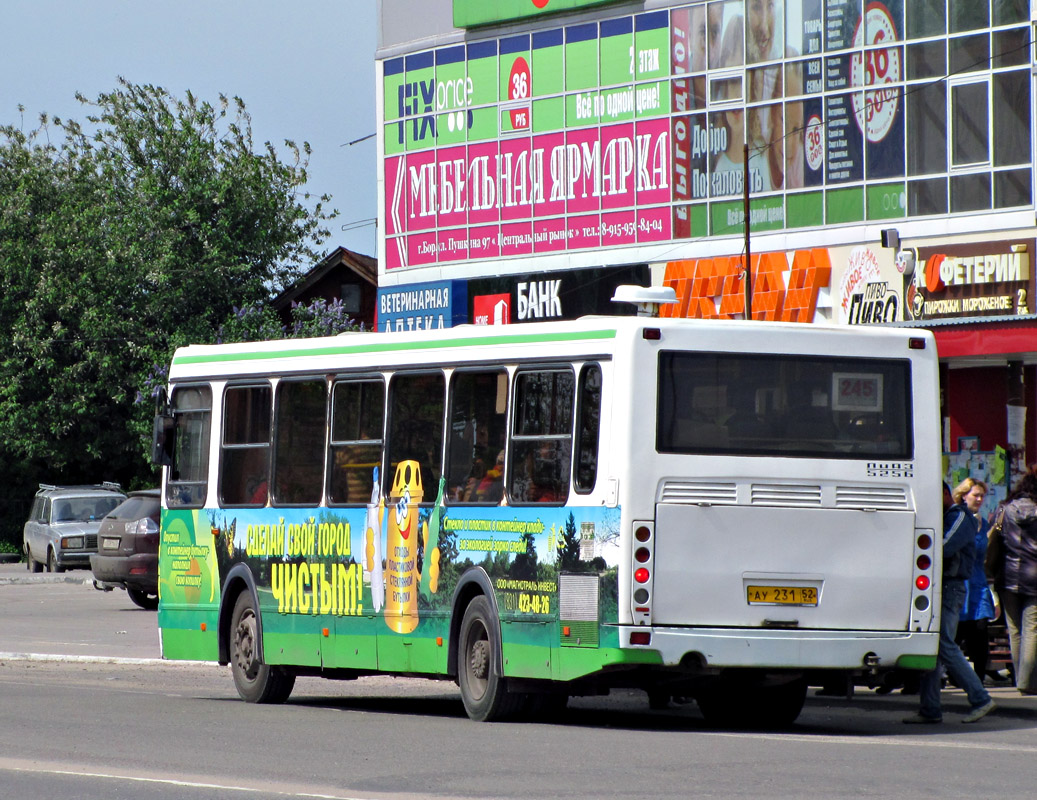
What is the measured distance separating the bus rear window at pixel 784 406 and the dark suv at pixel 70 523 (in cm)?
3048

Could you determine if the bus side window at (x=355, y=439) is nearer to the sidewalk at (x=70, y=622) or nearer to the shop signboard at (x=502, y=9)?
the sidewalk at (x=70, y=622)

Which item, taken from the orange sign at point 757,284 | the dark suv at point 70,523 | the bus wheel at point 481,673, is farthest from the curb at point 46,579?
the bus wheel at point 481,673

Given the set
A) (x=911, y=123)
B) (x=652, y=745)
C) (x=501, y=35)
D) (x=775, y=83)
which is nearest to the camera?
(x=652, y=745)

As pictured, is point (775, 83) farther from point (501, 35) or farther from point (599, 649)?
point (599, 649)

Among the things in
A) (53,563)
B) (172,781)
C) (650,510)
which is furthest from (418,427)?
(53,563)

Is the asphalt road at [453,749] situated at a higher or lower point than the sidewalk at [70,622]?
lower

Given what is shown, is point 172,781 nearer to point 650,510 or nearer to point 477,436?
point 650,510

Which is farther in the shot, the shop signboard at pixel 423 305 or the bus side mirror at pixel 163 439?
the shop signboard at pixel 423 305

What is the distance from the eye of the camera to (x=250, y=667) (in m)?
A: 15.8

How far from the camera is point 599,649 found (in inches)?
482

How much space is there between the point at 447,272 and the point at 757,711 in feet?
98.6

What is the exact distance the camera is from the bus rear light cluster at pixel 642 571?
1213 centimetres

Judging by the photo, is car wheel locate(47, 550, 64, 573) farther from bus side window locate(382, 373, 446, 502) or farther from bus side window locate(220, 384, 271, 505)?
bus side window locate(382, 373, 446, 502)

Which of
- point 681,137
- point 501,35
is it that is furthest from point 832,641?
point 501,35
